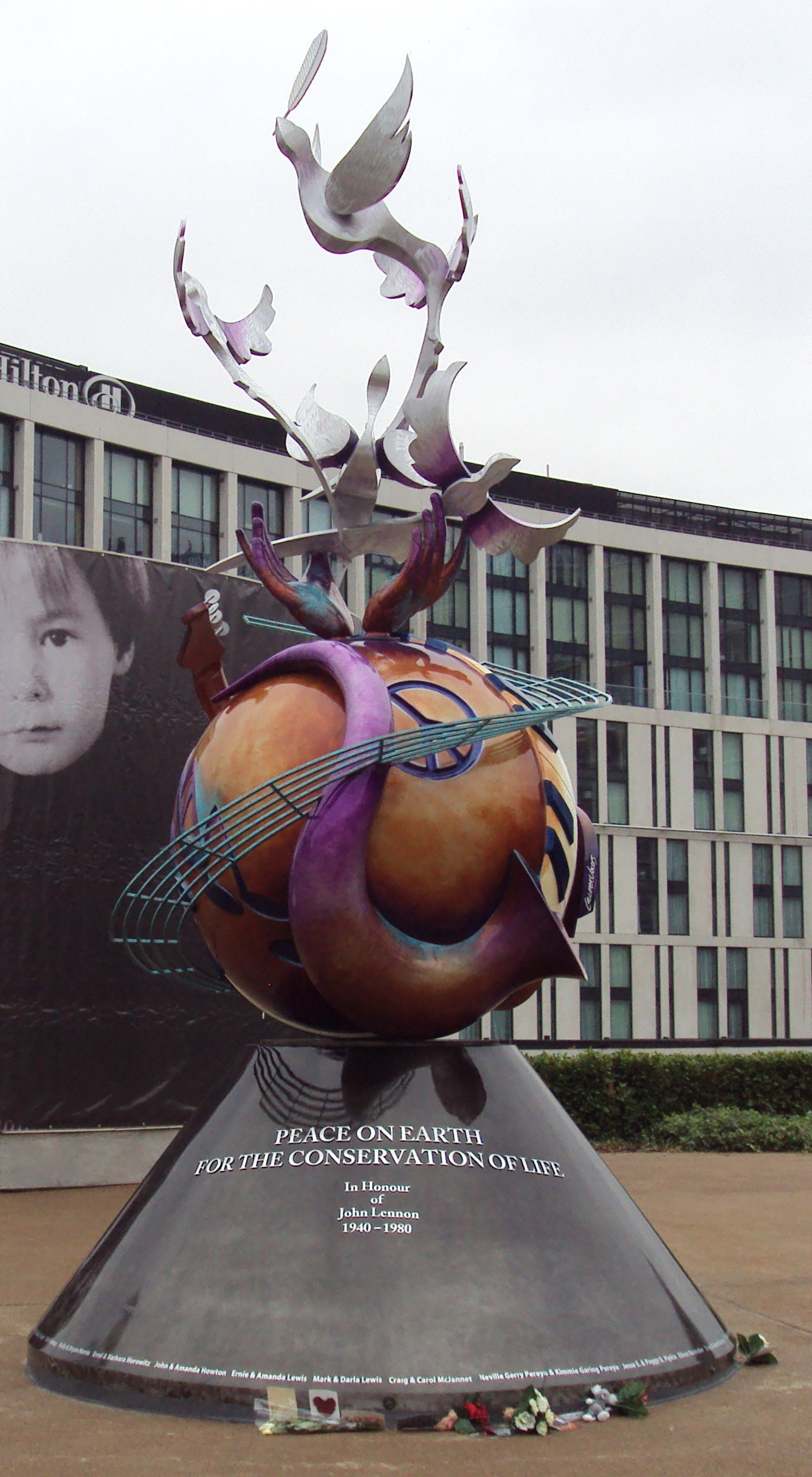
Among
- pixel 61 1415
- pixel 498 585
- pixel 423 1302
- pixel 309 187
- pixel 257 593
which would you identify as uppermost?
pixel 498 585

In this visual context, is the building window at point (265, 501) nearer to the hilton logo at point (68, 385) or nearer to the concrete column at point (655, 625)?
the hilton logo at point (68, 385)

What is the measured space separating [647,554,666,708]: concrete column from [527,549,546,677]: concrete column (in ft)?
13.4

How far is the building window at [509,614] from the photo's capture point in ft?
180

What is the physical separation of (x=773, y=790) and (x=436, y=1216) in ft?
163

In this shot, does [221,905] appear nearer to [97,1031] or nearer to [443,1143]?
[443,1143]

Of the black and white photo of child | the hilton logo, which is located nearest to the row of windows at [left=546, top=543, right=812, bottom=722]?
the hilton logo

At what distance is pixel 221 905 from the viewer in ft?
29.0

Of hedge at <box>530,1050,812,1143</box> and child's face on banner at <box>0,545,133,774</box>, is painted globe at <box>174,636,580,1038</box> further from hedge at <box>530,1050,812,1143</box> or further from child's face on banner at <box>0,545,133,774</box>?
hedge at <box>530,1050,812,1143</box>

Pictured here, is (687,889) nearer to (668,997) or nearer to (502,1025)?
(668,997)

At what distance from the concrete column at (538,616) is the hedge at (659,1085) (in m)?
31.6

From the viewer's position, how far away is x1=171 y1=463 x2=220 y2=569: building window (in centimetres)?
4872

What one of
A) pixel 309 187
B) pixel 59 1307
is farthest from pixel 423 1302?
pixel 309 187

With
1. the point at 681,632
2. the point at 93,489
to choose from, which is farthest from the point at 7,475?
the point at 681,632

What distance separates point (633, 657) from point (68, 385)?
22.2 metres
